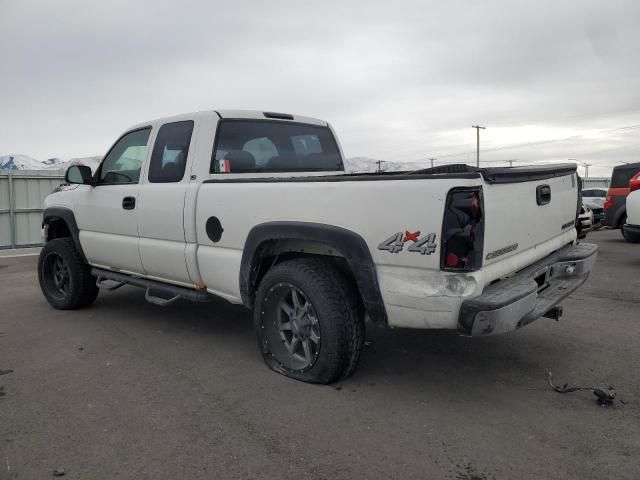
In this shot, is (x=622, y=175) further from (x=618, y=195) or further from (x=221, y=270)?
(x=221, y=270)

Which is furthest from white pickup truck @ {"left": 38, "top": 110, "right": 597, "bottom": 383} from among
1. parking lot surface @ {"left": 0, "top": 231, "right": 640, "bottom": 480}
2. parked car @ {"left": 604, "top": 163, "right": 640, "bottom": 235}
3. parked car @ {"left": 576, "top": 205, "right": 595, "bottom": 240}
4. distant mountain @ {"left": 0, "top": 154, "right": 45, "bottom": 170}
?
distant mountain @ {"left": 0, "top": 154, "right": 45, "bottom": 170}

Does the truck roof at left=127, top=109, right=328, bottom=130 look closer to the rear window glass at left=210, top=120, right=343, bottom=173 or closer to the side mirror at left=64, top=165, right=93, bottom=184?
the rear window glass at left=210, top=120, right=343, bottom=173

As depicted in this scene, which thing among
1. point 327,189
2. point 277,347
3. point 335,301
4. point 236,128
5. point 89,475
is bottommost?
point 89,475

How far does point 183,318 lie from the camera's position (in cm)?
551

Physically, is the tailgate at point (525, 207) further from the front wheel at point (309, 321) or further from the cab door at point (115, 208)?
the cab door at point (115, 208)

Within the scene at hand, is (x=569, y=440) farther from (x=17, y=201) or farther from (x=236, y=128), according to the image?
(x=17, y=201)

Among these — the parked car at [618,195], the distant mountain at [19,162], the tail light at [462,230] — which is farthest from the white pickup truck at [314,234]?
the distant mountain at [19,162]

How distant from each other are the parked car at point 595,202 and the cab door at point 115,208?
13610 millimetres

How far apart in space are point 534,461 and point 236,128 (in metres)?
3.30

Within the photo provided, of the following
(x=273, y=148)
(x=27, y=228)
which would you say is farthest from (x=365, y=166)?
(x=27, y=228)

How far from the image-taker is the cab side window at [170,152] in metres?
4.44

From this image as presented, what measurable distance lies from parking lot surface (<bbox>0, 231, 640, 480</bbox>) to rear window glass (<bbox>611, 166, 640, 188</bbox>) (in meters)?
8.16

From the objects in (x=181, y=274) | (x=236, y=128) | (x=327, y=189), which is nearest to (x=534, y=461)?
(x=327, y=189)

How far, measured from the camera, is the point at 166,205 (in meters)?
4.40
